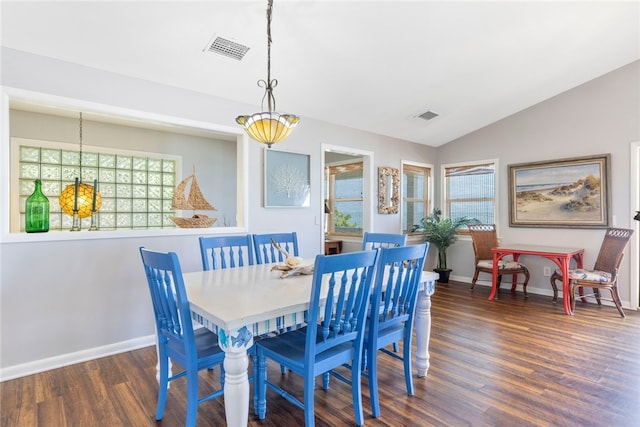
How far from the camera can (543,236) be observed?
16.2 feet

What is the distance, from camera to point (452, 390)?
7.59 feet

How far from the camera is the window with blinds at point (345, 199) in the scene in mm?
6043

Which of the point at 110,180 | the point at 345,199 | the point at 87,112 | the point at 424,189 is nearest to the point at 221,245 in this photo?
the point at 87,112

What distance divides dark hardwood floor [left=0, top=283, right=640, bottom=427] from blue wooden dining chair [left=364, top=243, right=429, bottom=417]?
26 centimetres

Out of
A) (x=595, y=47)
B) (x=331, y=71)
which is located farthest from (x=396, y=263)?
(x=595, y=47)

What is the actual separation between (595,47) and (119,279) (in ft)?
Answer: 17.6

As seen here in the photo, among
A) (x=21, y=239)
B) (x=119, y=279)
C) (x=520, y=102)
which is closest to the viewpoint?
(x=21, y=239)

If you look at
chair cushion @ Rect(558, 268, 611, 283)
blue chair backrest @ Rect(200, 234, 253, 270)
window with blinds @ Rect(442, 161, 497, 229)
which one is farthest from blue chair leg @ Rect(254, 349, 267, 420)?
window with blinds @ Rect(442, 161, 497, 229)

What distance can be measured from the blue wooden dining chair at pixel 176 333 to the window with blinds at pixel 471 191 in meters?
4.95

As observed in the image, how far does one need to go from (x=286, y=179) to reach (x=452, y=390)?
2659mm

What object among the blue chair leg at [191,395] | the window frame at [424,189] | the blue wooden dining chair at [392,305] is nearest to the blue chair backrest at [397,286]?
the blue wooden dining chair at [392,305]

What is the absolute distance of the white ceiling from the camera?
2428mm

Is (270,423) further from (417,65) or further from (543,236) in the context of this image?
(543,236)

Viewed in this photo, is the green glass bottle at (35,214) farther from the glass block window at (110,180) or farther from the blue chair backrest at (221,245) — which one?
the glass block window at (110,180)
